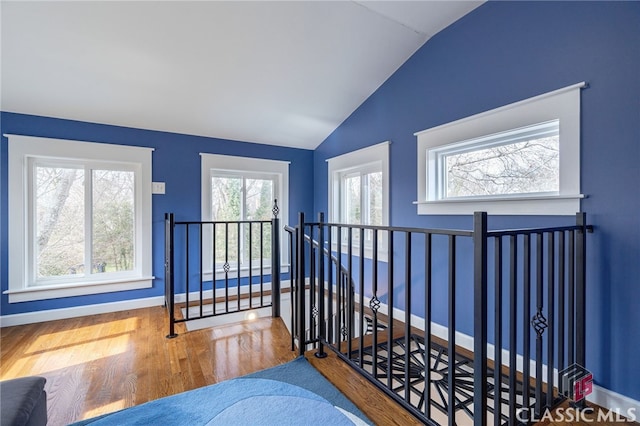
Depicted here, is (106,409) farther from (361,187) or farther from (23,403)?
(361,187)

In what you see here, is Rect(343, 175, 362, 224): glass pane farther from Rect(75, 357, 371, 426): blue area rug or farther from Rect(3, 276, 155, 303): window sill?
Rect(3, 276, 155, 303): window sill

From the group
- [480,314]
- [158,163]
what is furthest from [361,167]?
[480,314]

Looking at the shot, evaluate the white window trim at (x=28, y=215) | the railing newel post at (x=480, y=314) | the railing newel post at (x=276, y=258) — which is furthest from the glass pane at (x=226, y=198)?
the railing newel post at (x=480, y=314)

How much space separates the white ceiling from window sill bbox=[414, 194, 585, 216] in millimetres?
1433

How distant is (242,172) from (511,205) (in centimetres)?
297

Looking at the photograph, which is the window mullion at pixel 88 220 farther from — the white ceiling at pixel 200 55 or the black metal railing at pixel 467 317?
the black metal railing at pixel 467 317

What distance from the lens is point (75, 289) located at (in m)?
2.87

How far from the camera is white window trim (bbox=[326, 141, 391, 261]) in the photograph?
9.67ft

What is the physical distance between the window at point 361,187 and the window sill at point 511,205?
1.97 feet

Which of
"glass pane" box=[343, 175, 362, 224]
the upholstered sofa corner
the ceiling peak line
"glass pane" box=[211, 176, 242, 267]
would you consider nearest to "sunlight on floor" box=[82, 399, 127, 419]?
the upholstered sofa corner

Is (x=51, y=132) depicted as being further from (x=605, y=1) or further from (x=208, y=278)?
(x=605, y=1)

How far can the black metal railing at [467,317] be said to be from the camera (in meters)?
1.08

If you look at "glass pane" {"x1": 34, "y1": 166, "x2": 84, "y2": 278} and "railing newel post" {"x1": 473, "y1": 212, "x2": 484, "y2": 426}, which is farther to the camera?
"glass pane" {"x1": 34, "y1": 166, "x2": 84, "y2": 278}

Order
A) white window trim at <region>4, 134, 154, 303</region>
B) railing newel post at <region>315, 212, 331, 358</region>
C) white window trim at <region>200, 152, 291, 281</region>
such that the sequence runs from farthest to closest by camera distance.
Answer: white window trim at <region>200, 152, 291, 281</region> < white window trim at <region>4, 134, 154, 303</region> < railing newel post at <region>315, 212, 331, 358</region>
